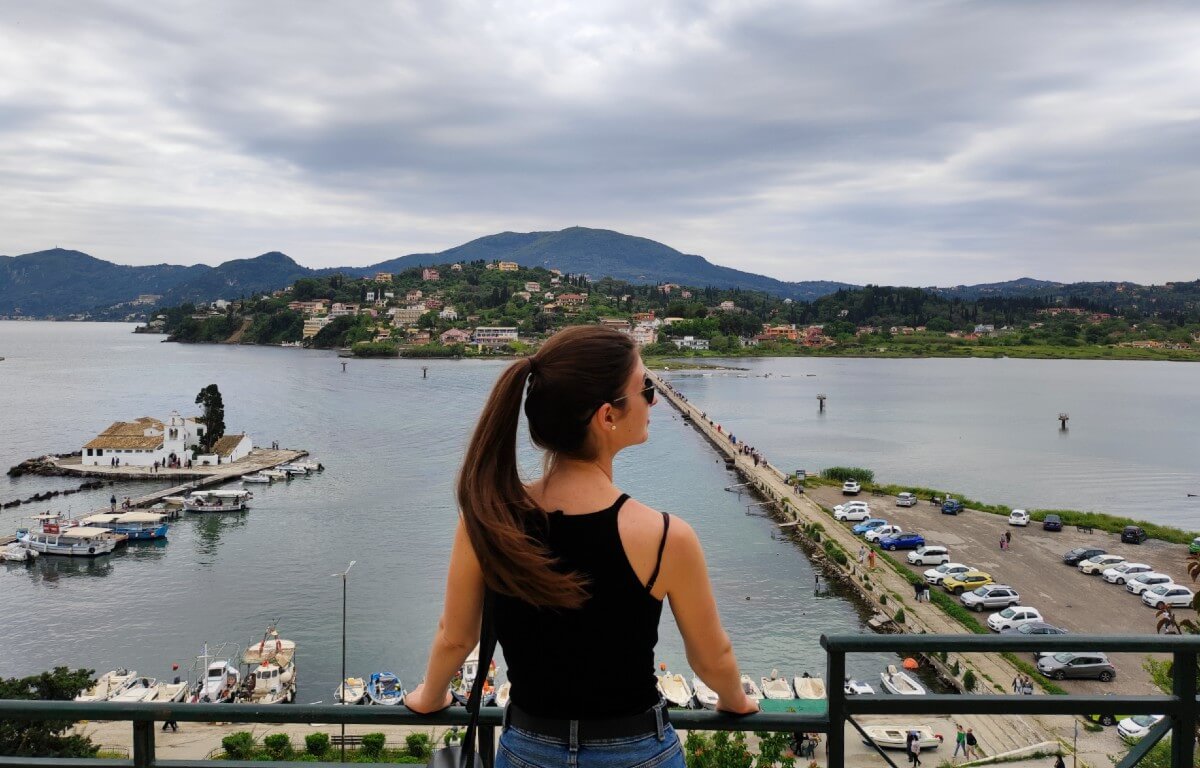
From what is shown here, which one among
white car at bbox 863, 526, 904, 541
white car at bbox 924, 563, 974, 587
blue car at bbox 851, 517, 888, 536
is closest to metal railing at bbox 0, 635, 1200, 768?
white car at bbox 924, 563, 974, 587

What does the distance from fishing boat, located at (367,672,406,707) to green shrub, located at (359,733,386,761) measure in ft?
4.09

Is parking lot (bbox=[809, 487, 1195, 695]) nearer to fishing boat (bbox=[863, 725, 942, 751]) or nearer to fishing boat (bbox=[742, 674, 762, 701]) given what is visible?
fishing boat (bbox=[863, 725, 942, 751])

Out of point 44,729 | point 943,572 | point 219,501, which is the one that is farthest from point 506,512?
point 219,501

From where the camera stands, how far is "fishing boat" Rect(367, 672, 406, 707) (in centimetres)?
1055

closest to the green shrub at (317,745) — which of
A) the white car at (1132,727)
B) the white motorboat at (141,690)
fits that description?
the white motorboat at (141,690)

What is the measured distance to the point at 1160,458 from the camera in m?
31.0

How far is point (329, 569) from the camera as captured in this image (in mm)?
16891

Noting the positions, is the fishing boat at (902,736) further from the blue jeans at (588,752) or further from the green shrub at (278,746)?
the blue jeans at (588,752)

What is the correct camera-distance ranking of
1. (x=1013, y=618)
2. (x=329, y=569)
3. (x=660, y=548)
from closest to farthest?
1. (x=660, y=548)
2. (x=1013, y=618)
3. (x=329, y=569)

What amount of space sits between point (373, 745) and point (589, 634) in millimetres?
8940

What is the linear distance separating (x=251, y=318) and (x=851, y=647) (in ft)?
399

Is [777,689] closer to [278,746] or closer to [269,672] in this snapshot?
[278,746]

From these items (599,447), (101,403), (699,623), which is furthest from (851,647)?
(101,403)

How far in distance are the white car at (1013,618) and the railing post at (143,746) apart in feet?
42.8
